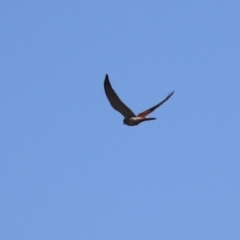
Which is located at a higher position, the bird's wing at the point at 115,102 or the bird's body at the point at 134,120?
the bird's wing at the point at 115,102

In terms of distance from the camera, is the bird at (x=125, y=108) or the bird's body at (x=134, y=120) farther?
the bird's body at (x=134, y=120)

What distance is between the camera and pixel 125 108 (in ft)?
42.1

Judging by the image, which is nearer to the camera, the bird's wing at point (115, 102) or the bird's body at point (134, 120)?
the bird's wing at point (115, 102)

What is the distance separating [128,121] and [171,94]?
194 centimetres

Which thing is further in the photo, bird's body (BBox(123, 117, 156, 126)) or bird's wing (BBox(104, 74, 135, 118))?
bird's body (BBox(123, 117, 156, 126))

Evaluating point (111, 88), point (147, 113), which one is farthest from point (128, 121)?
point (111, 88)

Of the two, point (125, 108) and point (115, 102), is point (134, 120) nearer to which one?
point (125, 108)

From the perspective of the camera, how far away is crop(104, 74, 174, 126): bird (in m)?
12.2

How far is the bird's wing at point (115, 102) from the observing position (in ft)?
39.9

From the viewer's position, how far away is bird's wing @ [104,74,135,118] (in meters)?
12.2

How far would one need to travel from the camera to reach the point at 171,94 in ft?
39.2

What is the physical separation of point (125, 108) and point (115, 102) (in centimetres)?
48

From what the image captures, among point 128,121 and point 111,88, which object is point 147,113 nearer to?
point 128,121

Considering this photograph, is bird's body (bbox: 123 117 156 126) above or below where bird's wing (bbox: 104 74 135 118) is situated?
below
